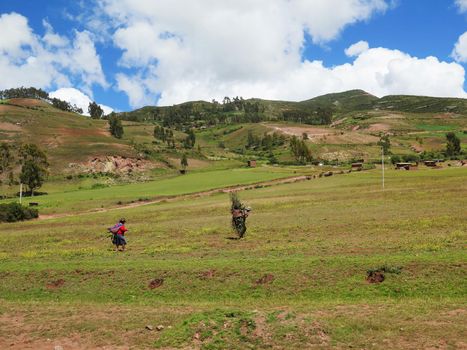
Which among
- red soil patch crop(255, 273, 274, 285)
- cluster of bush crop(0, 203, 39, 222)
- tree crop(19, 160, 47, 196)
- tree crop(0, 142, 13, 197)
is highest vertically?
tree crop(0, 142, 13, 197)

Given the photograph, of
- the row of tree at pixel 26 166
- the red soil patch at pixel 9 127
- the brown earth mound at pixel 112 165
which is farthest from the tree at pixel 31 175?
the red soil patch at pixel 9 127

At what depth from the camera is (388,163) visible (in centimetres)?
13012

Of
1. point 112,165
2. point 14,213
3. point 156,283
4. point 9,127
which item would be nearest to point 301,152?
point 112,165

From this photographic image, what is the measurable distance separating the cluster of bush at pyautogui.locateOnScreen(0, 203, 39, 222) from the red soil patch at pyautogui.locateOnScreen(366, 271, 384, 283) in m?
52.3

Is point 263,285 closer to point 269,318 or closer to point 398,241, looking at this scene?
point 269,318

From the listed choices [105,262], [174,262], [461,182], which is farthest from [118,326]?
[461,182]

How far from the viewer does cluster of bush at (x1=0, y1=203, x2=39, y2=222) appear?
57469 millimetres

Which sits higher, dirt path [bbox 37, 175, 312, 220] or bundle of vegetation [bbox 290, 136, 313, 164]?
bundle of vegetation [bbox 290, 136, 313, 164]

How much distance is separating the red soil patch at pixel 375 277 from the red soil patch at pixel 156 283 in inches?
375

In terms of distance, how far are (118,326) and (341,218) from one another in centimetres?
2530

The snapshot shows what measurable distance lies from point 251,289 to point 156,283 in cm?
478

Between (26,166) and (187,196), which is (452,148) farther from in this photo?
(26,166)

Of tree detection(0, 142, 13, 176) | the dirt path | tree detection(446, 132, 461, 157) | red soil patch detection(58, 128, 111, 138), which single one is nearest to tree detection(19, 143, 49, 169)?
tree detection(0, 142, 13, 176)

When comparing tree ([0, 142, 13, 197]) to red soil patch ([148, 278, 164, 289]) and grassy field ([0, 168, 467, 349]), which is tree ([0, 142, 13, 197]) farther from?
red soil patch ([148, 278, 164, 289])
